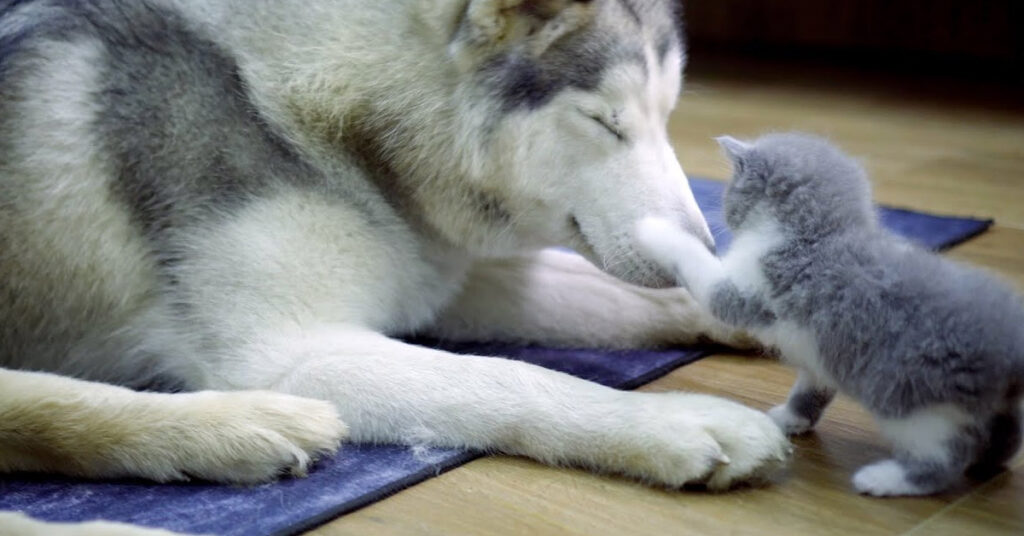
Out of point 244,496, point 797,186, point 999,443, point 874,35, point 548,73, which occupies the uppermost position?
point 874,35

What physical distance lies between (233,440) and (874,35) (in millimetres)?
3792

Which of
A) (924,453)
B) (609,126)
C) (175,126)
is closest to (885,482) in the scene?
(924,453)

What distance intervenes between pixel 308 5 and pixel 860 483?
0.96 m

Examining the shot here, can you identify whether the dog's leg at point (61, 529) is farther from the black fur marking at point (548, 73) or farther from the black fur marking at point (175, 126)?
the black fur marking at point (548, 73)

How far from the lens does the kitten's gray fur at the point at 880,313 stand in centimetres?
133

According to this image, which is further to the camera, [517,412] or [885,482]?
[517,412]

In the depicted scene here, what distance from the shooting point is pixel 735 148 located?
1.52m

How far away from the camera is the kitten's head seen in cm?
143

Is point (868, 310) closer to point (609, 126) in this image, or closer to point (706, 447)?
point (706, 447)

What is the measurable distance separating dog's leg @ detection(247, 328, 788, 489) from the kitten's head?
227 mm

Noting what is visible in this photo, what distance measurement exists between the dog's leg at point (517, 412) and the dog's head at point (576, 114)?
23 centimetres

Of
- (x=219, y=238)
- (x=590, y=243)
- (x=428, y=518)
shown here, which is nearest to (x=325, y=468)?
(x=428, y=518)

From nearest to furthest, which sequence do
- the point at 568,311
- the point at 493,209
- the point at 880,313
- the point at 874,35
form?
the point at 880,313 < the point at 493,209 < the point at 568,311 < the point at 874,35

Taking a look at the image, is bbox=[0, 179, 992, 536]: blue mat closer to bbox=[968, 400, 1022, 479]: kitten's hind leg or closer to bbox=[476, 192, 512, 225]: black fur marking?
bbox=[476, 192, 512, 225]: black fur marking
